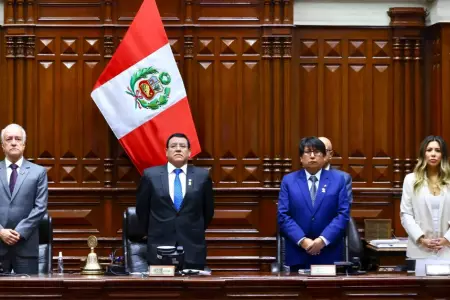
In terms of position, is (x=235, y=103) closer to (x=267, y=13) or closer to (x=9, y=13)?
(x=267, y=13)

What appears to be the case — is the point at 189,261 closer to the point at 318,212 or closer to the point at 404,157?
the point at 318,212

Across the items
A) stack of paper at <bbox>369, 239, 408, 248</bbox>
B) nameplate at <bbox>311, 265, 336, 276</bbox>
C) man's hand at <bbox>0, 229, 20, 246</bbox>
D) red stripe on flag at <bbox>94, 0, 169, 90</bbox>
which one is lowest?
stack of paper at <bbox>369, 239, 408, 248</bbox>

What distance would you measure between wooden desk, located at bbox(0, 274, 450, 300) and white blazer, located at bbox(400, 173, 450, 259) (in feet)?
4.73

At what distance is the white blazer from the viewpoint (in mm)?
7391

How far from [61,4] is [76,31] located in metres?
0.29

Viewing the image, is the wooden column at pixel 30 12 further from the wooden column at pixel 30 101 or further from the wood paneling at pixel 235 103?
the wooden column at pixel 30 101

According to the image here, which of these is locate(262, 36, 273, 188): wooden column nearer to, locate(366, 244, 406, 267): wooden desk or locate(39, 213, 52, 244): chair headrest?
locate(366, 244, 406, 267): wooden desk

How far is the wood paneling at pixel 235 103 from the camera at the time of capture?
9.34m

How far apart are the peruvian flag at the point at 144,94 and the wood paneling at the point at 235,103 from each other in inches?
13.2

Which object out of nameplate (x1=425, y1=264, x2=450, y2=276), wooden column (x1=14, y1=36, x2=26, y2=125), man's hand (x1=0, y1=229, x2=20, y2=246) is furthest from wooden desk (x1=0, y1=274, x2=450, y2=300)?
wooden column (x1=14, y1=36, x2=26, y2=125)

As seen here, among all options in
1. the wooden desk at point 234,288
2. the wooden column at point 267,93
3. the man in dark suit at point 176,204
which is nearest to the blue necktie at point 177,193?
the man in dark suit at point 176,204


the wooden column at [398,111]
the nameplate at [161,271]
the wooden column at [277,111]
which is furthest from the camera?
the wooden column at [398,111]

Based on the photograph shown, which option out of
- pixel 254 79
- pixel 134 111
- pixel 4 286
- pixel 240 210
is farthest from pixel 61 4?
pixel 4 286

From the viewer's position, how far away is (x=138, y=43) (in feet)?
29.6
